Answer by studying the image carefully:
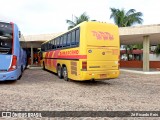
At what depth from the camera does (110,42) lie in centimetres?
1238

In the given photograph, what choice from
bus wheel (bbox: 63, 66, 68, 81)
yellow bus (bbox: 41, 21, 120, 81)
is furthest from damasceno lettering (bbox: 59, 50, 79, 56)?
bus wheel (bbox: 63, 66, 68, 81)

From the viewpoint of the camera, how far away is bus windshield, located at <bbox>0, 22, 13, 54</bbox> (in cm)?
1179

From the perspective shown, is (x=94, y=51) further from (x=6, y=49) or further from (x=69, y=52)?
(x=6, y=49)

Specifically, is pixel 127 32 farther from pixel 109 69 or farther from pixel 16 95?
pixel 16 95

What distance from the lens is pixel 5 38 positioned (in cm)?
1189

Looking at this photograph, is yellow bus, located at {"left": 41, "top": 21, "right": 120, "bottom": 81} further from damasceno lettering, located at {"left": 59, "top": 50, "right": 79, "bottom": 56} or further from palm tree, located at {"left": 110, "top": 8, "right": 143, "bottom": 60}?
palm tree, located at {"left": 110, "top": 8, "right": 143, "bottom": 60}

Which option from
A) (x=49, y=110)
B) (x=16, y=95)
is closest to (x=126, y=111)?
(x=49, y=110)

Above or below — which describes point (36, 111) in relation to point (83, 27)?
below

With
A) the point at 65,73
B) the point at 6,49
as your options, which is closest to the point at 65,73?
the point at 65,73

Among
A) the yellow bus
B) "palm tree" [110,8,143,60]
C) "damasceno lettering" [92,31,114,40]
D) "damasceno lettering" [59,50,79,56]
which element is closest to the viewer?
the yellow bus

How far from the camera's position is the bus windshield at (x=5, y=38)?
11.8m

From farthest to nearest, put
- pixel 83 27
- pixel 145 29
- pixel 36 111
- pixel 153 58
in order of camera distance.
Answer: pixel 153 58, pixel 145 29, pixel 83 27, pixel 36 111

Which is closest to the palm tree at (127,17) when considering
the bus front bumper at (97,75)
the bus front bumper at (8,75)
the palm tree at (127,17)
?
the palm tree at (127,17)

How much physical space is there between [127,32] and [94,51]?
9372 millimetres
